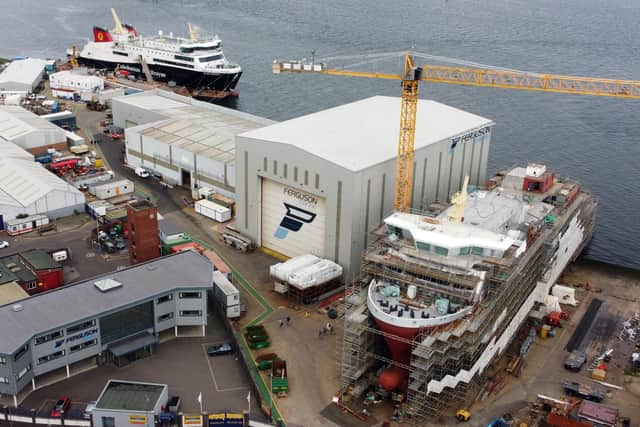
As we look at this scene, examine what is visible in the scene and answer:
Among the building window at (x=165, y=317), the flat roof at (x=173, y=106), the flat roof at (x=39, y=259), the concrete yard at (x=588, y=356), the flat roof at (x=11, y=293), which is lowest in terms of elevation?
the concrete yard at (x=588, y=356)

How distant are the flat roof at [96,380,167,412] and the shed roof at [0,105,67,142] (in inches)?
2160

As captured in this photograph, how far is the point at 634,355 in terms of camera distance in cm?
4872

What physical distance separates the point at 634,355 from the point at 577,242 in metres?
20.0

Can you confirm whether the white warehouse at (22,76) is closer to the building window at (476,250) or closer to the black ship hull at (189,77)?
the black ship hull at (189,77)

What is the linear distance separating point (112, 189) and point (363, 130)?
100 ft

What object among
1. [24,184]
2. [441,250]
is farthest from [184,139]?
[441,250]

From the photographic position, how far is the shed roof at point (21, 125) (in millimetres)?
86250

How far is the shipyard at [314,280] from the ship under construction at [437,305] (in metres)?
0.17

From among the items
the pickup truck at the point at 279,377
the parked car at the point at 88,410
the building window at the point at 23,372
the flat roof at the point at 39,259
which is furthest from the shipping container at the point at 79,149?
the pickup truck at the point at 279,377

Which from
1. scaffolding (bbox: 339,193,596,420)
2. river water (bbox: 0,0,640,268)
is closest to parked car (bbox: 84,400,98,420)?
scaffolding (bbox: 339,193,596,420)

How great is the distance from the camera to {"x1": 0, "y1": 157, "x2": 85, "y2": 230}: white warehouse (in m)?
67.2

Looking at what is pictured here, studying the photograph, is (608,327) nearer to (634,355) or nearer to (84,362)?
(634,355)

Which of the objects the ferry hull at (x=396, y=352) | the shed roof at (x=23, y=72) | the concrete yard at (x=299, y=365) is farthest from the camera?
the shed roof at (x=23, y=72)

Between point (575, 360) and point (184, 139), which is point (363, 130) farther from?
point (575, 360)
